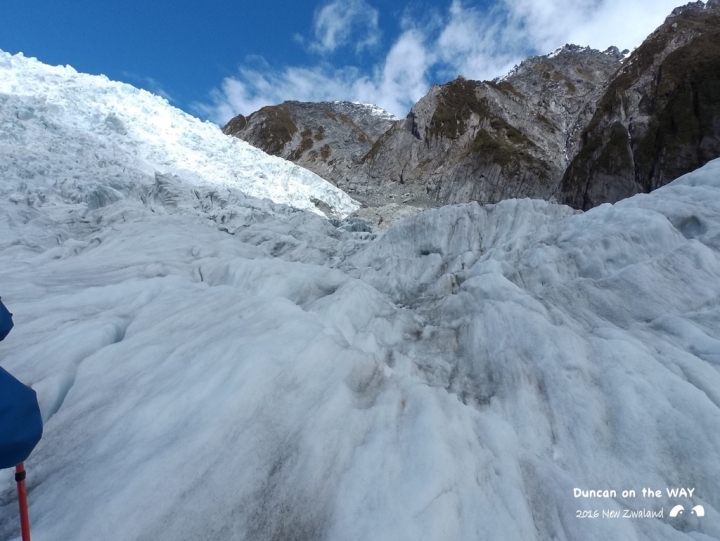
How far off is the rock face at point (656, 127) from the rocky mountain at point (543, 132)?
11cm

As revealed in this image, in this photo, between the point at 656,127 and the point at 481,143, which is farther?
the point at 481,143

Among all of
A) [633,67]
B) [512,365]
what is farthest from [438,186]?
[512,365]

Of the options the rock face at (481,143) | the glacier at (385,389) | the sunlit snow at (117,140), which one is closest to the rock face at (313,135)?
the rock face at (481,143)

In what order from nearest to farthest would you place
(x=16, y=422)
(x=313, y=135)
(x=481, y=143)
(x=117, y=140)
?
(x=16, y=422) → (x=117, y=140) → (x=481, y=143) → (x=313, y=135)

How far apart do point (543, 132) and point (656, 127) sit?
34.0m

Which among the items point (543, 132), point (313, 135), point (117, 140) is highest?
point (543, 132)

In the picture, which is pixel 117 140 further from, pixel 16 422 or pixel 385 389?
pixel 16 422

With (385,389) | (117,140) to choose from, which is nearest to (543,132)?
(117,140)

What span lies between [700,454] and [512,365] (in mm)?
2480

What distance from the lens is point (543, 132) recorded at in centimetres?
6706

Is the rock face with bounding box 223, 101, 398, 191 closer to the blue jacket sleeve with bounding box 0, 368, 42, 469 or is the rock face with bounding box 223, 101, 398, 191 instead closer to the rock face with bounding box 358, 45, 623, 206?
the rock face with bounding box 358, 45, 623, 206

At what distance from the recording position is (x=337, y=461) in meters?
4.33

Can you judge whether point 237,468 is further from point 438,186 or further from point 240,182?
point 438,186

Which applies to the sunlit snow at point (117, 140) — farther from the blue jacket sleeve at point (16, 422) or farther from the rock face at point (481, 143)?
the blue jacket sleeve at point (16, 422)
